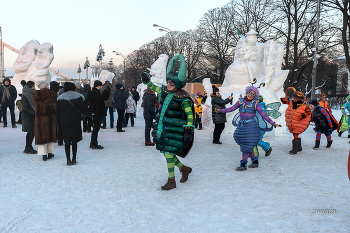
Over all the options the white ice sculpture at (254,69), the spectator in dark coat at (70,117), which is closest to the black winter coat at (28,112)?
the spectator in dark coat at (70,117)

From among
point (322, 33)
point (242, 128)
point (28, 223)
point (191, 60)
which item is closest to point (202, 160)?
point (242, 128)

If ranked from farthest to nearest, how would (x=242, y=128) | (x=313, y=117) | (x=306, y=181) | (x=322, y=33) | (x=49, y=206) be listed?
(x=322, y=33), (x=313, y=117), (x=242, y=128), (x=306, y=181), (x=49, y=206)

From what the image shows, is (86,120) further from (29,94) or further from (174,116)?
(174,116)

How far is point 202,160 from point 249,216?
10.1 ft

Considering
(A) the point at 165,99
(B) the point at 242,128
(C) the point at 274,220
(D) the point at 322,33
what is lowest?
(C) the point at 274,220

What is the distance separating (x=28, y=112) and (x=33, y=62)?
Result: 39.9ft

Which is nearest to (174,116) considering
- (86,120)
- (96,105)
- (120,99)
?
(96,105)

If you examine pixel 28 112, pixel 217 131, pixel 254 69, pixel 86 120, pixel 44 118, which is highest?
pixel 254 69

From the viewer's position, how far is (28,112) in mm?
6676

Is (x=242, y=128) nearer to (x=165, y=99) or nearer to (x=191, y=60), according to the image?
(x=165, y=99)

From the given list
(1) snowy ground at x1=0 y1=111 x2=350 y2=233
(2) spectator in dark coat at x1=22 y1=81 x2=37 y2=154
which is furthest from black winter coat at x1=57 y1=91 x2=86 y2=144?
(2) spectator in dark coat at x1=22 y1=81 x2=37 y2=154

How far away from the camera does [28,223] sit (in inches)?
133

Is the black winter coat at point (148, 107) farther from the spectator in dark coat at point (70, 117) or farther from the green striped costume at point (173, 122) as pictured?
the green striped costume at point (173, 122)

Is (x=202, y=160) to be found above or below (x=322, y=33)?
below
